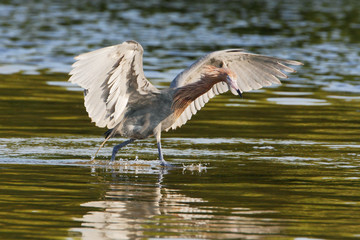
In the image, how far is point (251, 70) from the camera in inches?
535

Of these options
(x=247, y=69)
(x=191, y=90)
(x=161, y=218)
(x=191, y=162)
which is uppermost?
(x=247, y=69)

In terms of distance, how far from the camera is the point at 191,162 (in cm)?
1238

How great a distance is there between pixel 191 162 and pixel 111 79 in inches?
64.2

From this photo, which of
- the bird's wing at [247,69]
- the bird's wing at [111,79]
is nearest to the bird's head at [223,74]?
the bird's wing at [247,69]

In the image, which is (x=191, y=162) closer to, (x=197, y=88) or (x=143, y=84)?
(x=197, y=88)

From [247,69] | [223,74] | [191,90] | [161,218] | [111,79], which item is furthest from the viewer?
[247,69]

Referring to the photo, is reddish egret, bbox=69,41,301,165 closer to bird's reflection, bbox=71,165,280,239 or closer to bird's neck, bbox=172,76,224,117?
bird's neck, bbox=172,76,224,117

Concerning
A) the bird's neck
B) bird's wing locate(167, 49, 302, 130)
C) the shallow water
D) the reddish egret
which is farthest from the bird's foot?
bird's wing locate(167, 49, 302, 130)

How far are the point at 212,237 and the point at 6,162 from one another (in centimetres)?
469

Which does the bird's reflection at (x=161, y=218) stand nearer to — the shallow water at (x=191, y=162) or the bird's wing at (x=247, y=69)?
the shallow water at (x=191, y=162)

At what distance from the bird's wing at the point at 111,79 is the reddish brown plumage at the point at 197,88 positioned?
41 cm

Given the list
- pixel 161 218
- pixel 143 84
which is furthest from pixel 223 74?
pixel 161 218

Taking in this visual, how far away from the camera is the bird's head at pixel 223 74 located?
40.1 feet

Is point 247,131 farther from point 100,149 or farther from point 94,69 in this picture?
point 94,69
